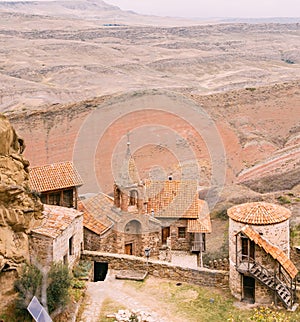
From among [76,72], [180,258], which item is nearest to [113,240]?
[180,258]

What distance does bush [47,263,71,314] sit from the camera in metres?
20.7

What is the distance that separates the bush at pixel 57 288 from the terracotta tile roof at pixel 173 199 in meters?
9.92

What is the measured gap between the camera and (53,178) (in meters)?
27.8

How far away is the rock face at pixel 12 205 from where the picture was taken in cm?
2089

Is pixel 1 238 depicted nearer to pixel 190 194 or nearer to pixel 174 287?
pixel 174 287

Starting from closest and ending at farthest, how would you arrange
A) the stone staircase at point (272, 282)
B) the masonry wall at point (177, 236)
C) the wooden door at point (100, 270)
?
1. the stone staircase at point (272, 282)
2. the wooden door at point (100, 270)
3. the masonry wall at point (177, 236)

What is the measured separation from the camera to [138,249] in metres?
28.6

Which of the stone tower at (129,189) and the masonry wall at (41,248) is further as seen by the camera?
the stone tower at (129,189)

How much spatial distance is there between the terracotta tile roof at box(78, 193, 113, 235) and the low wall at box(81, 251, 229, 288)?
1372mm

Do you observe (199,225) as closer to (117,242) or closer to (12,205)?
(117,242)

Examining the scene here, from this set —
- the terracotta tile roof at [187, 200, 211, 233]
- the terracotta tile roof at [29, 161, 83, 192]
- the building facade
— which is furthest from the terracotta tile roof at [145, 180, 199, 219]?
the building facade

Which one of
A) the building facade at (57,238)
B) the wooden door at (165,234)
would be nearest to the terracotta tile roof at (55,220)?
the building facade at (57,238)

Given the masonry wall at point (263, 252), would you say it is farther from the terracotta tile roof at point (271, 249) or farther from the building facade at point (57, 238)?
the building facade at point (57, 238)

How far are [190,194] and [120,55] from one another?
9899cm
